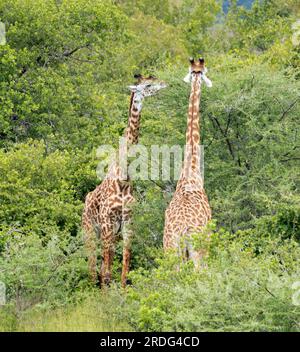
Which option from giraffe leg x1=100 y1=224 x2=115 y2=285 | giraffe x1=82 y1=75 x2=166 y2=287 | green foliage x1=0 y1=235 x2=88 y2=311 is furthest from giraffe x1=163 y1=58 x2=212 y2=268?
green foliage x1=0 y1=235 x2=88 y2=311

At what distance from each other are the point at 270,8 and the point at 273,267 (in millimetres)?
23351

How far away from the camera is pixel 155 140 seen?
14.3m

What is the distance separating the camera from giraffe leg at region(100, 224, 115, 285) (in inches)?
513

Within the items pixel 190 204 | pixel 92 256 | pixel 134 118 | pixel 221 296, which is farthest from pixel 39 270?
pixel 221 296

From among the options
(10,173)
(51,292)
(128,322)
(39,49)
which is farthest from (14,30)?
(128,322)

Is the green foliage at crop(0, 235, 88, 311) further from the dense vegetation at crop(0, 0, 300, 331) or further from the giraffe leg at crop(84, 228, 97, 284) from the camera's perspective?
the giraffe leg at crop(84, 228, 97, 284)

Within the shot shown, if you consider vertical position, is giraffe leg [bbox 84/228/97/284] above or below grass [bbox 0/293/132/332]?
above

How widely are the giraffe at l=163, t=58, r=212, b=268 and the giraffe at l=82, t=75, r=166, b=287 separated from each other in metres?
0.81

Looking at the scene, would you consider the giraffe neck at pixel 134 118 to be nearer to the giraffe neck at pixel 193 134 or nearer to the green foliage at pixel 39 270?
the giraffe neck at pixel 193 134

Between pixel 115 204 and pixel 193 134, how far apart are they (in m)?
1.33

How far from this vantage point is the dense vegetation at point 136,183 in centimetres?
1015

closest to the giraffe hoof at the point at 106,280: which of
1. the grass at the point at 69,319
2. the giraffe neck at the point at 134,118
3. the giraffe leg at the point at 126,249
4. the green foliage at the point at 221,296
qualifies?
the giraffe leg at the point at 126,249

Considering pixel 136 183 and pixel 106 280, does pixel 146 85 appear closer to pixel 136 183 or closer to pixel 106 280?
pixel 136 183

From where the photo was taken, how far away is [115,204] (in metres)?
13.0
